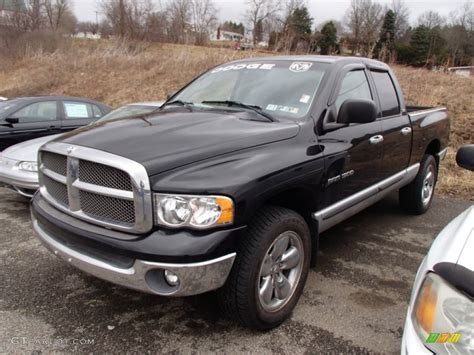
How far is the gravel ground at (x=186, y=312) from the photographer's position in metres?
2.55

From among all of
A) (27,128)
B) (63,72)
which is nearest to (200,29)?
(63,72)

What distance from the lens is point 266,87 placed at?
11.2 feet

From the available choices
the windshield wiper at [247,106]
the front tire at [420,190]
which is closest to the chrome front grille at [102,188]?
the windshield wiper at [247,106]

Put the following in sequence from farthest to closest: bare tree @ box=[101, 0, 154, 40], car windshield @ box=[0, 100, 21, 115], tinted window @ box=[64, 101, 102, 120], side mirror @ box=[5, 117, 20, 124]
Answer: bare tree @ box=[101, 0, 154, 40]
tinted window @ box=[64, 101, 102, 120]
car windshield @ box=[0, 100, 21, 115]
side mirror @ box=[5, 117, 20, 124]

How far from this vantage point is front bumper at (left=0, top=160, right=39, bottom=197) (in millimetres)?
4699

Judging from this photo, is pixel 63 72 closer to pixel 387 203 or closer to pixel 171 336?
pixel 387 203

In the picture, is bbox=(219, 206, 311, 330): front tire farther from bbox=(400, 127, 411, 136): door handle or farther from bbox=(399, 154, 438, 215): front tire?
bbox=(399, 154, 438, 215): front tire

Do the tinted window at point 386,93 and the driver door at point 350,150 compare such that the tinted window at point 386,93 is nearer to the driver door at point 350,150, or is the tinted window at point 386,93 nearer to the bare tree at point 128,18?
the driver door at point 350,150

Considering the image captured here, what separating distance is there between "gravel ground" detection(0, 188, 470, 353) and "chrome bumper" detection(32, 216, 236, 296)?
51cm

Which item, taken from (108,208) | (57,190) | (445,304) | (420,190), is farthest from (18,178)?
(420,190)

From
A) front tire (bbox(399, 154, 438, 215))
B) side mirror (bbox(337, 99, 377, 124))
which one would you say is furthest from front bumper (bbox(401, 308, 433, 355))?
Answer: front tire (bbox(399, 154, 438, 215))

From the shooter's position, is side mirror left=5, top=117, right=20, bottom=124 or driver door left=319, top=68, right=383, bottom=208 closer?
driver door left=319, top=68, right=383, bottom=208

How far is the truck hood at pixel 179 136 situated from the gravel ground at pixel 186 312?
3.82 ft

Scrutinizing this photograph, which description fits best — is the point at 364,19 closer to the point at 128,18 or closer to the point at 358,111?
the point at 128,18
